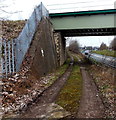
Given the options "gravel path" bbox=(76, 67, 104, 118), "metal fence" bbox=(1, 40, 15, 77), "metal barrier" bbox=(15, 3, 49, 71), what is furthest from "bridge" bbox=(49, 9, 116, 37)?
"gravel path" bbox=(76, 67, 104, 118)

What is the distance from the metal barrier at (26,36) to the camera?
453 inches

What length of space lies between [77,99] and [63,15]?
1677 cm

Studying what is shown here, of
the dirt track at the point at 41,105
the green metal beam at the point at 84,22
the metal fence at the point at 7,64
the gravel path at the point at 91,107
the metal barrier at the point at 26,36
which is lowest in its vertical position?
the gravel path at the point at 91,107

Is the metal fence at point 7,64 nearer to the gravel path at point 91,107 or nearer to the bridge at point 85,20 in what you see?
the gravel path at point 91,107

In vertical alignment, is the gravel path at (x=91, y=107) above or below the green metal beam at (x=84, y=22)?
below

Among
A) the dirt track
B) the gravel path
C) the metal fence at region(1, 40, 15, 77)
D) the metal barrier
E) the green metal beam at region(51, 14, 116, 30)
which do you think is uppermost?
the green metal beam at region(51, 14, 116, 30)

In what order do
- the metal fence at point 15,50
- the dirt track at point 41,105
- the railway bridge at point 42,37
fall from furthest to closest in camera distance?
1. the railway bridge at point 42,37
2. the metal fence at point 15,50
3. the dirt track at point 41,105

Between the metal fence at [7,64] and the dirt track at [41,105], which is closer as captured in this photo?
the dirt track at [41,105]

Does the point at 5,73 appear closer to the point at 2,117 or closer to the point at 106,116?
the point at 2,117

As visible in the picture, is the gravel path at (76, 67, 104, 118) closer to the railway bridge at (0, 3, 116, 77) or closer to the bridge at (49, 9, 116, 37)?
the railway bridge at (0, 3, 116, 77)

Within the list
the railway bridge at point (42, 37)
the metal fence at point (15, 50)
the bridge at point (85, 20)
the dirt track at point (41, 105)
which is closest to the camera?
the dirt track at point (41, 105)

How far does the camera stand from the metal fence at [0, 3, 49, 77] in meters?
10.2

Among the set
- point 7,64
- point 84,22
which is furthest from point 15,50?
point 84,22

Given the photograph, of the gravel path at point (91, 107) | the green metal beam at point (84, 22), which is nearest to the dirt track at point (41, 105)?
the gravel path at point (91, 107)
